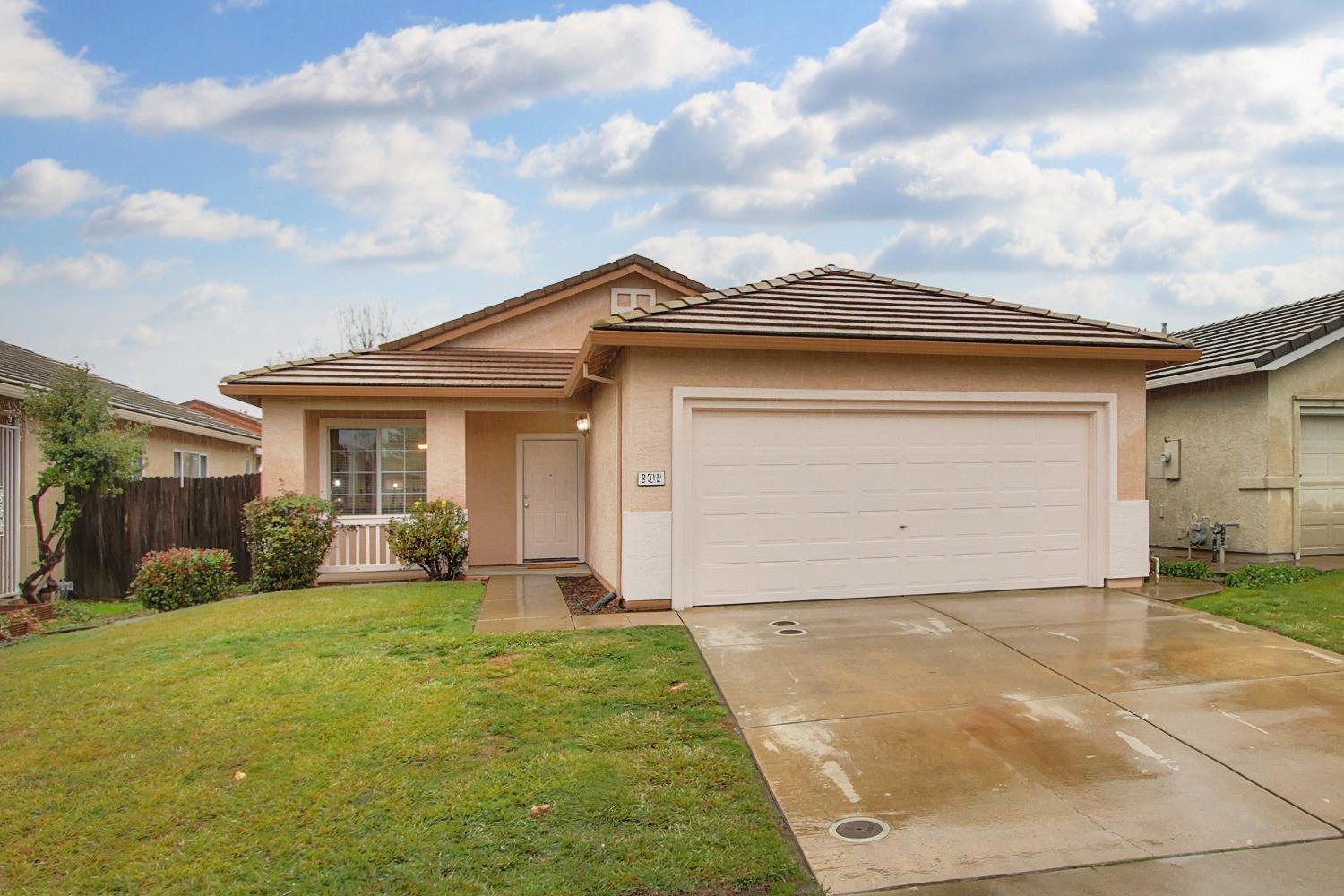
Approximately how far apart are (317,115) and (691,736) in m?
15.7

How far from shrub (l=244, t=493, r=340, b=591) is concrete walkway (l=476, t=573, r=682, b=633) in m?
2.67

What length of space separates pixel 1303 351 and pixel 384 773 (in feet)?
42.2

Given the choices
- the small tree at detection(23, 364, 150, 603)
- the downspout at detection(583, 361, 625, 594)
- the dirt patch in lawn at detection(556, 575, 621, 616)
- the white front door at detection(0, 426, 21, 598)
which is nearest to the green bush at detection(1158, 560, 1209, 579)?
the downspout at detection(583, 361, 625, 594)

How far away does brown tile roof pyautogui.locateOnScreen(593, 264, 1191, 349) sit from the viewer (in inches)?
331

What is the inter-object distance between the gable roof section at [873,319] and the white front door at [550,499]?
4.78m

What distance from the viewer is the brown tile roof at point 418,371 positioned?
35.9ft

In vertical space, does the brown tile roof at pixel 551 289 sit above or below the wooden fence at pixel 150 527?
above

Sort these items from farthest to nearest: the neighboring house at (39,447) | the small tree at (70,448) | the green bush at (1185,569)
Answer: the neighboring house at (39,447), the small tree at (70,448), the green bush at (1185,569)

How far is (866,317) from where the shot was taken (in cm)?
914

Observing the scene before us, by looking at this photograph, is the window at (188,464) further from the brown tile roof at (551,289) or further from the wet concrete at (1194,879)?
the wet concrete at (1194,879)

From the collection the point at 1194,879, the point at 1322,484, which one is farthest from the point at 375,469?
the point at 1322,484

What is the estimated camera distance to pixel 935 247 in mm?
20875

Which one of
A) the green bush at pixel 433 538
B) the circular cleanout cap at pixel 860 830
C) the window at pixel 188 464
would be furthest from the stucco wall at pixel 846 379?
the window at pixel 188 464

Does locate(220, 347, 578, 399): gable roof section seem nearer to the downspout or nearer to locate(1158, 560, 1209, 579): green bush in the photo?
the downspout
